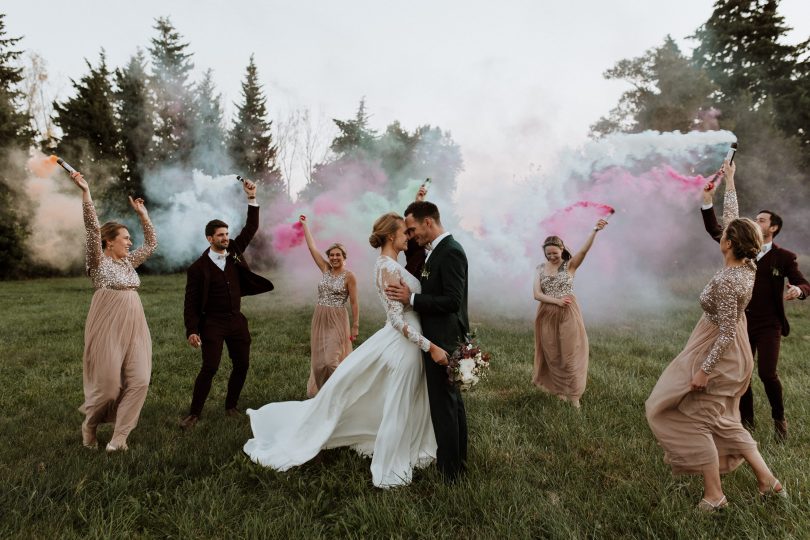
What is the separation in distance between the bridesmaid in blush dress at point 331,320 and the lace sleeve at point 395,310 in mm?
2921

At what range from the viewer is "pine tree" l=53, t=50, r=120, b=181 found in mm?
31391

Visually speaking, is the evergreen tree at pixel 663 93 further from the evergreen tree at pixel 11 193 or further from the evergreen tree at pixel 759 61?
the evergreen tree at pixel 11 193

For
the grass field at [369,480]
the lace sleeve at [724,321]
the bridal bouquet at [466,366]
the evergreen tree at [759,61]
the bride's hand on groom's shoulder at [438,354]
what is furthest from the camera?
the evergreen tree at [759,61]

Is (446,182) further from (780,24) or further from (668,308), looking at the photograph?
(780,24)

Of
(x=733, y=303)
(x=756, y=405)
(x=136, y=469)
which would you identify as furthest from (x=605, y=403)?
(x=136, y=469)

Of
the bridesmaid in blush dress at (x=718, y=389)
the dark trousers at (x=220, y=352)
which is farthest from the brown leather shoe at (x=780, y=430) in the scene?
the dark trousers at (x=220, y=352)

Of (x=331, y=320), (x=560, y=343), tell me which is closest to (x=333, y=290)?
(x=331, y=320)

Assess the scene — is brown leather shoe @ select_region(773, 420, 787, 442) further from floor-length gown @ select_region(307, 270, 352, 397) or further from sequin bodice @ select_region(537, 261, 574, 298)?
floor-length gown @ select_region(307, 270, 352, 397)

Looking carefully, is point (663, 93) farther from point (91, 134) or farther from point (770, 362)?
point (91, 134)

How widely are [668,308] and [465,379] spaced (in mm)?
15856

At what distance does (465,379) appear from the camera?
382 cm

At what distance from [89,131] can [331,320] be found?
33.8 meters

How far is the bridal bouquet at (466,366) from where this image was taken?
12.6ft

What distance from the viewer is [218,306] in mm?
6141
